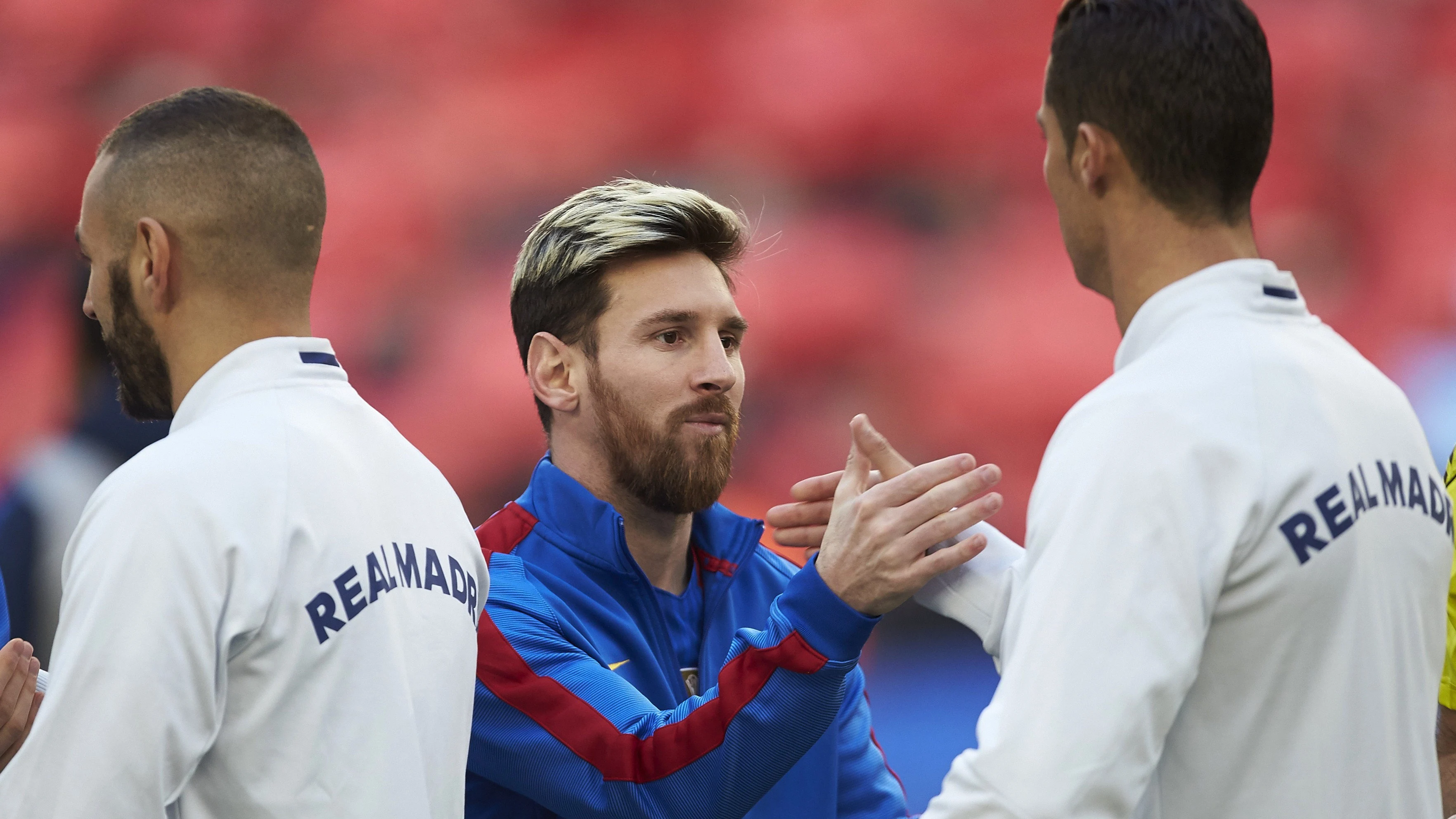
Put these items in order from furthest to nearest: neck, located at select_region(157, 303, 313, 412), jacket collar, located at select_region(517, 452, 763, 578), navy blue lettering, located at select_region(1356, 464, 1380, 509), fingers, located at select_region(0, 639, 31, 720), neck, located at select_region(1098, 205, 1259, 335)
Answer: jacket collar, located at select_region(517, 452, 763, 578)
fingers, located at select_region(0, 639, 31, 720)
neck, located at select_region(157, 303, 313, 412)
neck, located at select_region(1098, 205, 1259, 335)
navy blue lettering, located at select_region(1356, 464, 1380, 509)

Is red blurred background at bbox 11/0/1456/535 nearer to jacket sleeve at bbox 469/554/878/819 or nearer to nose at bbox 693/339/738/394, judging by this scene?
nose at bbox 693/339/738/394

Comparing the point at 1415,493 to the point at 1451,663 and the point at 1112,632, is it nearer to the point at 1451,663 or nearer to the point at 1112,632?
the point at 1112,632

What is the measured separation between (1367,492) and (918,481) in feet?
2.12

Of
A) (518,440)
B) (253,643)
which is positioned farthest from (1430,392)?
→ (253,643)

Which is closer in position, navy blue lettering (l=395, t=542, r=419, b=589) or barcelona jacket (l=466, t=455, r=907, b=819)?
navy blue lettering (l=395, t=542, r=419, b=589)

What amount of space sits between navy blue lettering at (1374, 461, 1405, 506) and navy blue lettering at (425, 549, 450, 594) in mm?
1102

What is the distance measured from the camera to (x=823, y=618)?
76.7 inches

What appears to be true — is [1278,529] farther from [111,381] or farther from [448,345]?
[111,381]

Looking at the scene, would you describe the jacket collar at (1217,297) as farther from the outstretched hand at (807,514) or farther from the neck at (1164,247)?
the outstretched hand at (807,514)

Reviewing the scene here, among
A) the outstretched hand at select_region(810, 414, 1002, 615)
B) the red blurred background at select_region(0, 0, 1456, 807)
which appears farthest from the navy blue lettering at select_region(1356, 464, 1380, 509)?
the red blurred background at select_region(0, 0, 1456, 807)

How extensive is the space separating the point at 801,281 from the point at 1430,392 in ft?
6.97

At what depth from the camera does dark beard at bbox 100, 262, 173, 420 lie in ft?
5.54

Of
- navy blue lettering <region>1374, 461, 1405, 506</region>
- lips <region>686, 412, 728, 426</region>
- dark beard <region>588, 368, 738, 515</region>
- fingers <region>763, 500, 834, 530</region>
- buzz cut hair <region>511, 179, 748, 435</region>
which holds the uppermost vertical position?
buzz cut hair <region>511, 179, 748, 435</region>

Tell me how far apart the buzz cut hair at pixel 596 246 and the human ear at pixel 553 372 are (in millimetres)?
19
